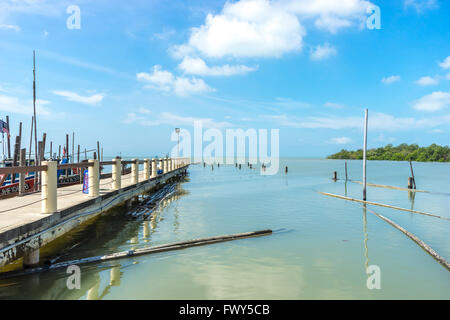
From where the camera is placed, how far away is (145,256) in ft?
23.2

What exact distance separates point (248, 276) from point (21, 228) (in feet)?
14.6

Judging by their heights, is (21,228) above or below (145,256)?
above

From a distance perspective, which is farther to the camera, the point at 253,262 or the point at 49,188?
the point at 253,262

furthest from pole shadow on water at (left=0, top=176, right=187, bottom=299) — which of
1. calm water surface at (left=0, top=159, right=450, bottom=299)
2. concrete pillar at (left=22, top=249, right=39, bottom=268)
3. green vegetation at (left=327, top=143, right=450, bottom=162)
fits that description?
green vegetation at (left=327, top=143, right=450, bottom=162)

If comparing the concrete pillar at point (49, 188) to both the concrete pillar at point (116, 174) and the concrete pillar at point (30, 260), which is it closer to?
the concrete pillar at point (30, 260)

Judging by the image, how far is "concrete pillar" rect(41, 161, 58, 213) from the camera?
6211mm

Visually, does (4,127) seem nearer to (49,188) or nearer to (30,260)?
(49,188)

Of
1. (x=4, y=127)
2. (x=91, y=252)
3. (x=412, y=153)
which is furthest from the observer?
(x=412, y=153)

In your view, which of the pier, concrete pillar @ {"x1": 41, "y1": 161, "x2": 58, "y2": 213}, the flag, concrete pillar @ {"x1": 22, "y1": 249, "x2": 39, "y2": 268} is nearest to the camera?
the pier

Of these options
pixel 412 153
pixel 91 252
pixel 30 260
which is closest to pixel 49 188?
pixel 30 260

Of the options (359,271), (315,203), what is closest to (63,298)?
(359,271)

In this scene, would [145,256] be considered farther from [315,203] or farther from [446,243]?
[315,203]

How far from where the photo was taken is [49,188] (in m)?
6.29

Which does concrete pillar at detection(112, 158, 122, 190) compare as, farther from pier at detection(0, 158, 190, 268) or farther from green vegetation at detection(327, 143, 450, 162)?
green vegetation at detection(327, 143, 450, 162)
